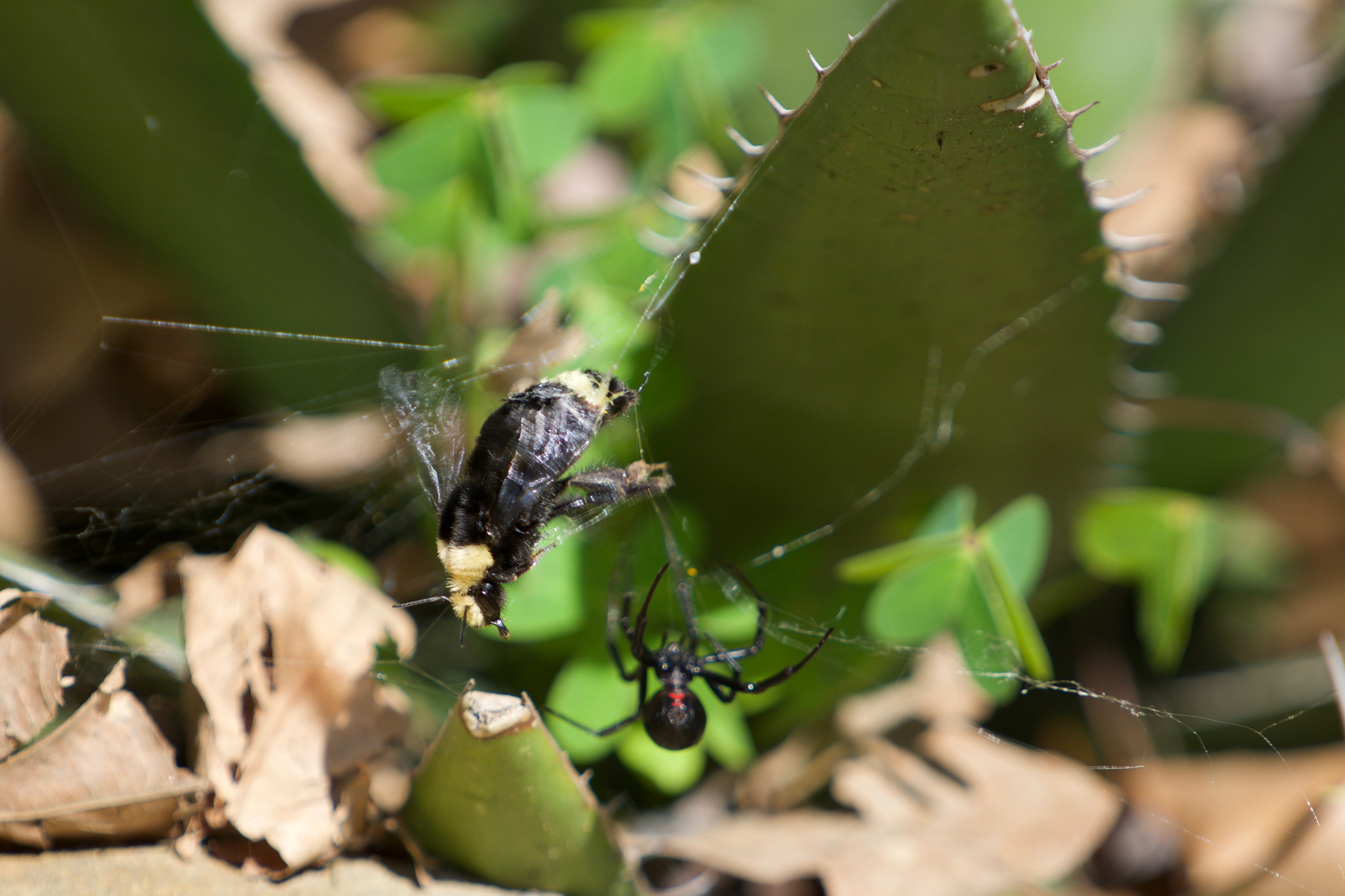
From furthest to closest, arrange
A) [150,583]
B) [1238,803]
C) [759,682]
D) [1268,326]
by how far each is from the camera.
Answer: [1268,326], [1238,803], [759,682], [150,583]

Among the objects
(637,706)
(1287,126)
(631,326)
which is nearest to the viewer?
(631,326)

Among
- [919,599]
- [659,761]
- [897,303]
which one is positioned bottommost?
[659,761]

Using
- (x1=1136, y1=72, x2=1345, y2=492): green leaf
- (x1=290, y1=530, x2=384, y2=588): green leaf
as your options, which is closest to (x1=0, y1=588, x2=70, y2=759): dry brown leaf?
(x1=290, y1=530, x2=384, y2=588): green leaf

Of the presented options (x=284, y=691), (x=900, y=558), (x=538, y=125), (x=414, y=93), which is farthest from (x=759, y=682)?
(x=414, y=93)

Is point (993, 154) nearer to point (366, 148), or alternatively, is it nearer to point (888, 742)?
point (888, 742)

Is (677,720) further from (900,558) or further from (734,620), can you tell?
(900,558)

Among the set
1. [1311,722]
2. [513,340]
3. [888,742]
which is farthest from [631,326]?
[1311,722]
